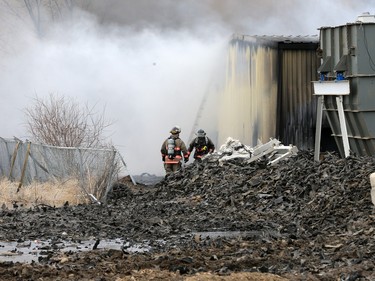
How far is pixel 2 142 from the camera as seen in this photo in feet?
73.8

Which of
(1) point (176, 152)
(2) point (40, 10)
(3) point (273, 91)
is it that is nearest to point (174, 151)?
(1) point (176, 152)

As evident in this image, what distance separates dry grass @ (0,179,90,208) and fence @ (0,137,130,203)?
0.44 feet

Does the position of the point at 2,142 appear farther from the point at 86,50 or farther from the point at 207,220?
the point at 86,50

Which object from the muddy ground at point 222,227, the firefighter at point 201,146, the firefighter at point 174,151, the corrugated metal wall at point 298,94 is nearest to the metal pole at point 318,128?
the muddy ground at point 222,227

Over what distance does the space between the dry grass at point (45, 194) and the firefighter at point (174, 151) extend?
3.71m

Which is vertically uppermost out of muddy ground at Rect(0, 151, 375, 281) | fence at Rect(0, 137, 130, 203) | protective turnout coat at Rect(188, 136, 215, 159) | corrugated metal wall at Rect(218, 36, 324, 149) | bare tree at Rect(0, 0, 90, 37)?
bare tree at Rect(0, 0, 90, 37)

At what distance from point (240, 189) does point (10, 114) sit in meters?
19.8

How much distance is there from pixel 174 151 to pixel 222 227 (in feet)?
27.9

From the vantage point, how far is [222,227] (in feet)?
46.9

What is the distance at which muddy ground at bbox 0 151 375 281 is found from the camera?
10102mm

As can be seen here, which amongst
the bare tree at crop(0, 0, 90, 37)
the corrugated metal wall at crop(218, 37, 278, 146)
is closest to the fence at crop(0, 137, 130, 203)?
the corrugated metal wall at crop(218, 37, 278, 146)

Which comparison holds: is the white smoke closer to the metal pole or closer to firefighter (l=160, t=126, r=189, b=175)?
firefighter (l=160, t=126, r=189, b=175)

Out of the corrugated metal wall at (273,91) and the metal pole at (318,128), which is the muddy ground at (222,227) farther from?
the corrugated metal wall at (273,91)

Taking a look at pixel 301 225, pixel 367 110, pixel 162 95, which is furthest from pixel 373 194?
pixel 162 95
